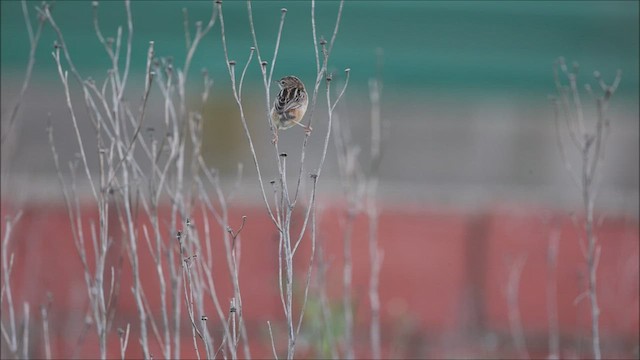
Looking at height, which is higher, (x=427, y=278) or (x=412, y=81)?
(x=412, y=81)

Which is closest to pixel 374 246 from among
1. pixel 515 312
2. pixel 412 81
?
pixel 515 312

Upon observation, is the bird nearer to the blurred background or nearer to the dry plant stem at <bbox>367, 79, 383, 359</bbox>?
the dry plant stem at <bbox>367, 79, 383, 359</bbox>

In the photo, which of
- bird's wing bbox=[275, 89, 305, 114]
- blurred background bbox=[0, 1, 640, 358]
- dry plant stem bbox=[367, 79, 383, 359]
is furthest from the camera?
blurred background bbox=[0, 1, 640, 358]

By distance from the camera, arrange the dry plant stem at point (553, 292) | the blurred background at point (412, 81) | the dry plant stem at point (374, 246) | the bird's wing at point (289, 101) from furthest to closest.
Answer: the blurred background at point (412, 81) < the dry plant stem at point (553, 292) < the dry plant stem at point (374, 246) < the bird's wing at point (289, 101)

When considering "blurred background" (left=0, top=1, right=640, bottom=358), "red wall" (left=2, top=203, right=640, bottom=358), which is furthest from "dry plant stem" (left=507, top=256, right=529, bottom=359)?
"blurred background" (left=0, top=1, right=640, bottom=358)

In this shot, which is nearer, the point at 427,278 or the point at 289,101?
the point at 289,101

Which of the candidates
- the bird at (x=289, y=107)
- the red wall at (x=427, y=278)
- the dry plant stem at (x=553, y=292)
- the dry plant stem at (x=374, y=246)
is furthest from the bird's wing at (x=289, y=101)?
the dry plant stem at (x=553, y=292)

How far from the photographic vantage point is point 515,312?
2715 mm

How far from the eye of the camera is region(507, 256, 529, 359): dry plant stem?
8.83 feet

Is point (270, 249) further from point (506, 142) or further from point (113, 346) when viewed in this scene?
point (506, 142)

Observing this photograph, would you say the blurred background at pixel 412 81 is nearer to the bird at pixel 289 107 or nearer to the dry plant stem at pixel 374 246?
the dry plant stem at pixel 374 246

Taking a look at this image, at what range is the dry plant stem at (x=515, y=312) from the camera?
8.83 feet

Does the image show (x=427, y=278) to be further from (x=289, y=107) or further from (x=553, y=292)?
(x=289, y=107)

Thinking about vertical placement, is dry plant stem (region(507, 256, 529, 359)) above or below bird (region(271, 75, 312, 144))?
below
